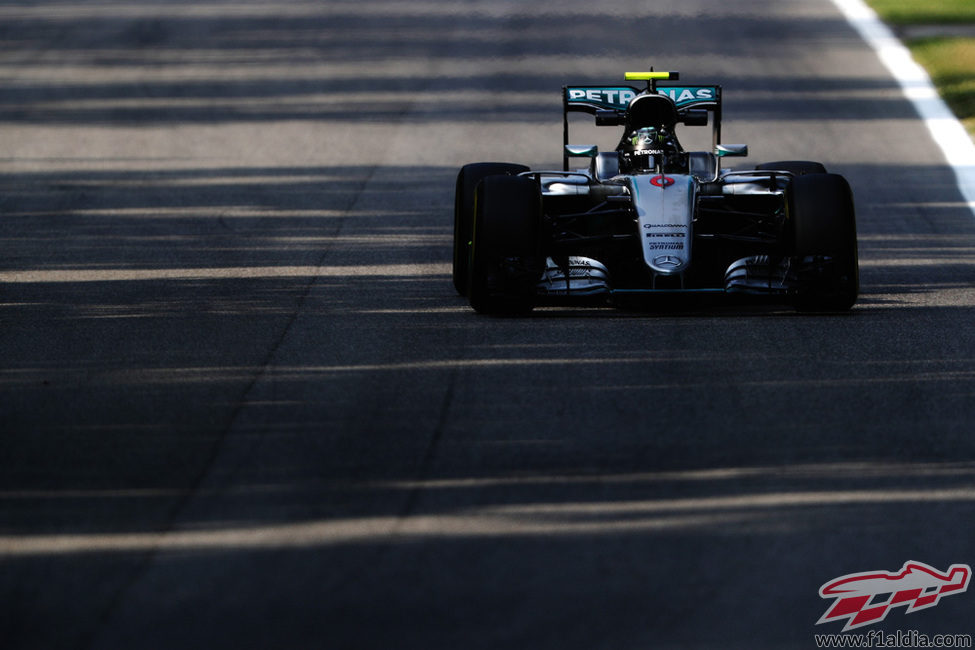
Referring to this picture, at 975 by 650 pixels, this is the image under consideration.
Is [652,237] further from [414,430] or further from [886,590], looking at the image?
[886,590]

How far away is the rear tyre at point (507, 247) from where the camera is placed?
9.12 metres

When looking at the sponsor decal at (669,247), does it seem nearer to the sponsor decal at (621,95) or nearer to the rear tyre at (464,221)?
the rear tyre at (464,221)

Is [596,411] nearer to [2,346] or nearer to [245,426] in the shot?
[245,426]

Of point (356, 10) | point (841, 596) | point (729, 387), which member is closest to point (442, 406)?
point (729, 387)

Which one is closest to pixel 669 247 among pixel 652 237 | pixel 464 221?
pixel 652 237

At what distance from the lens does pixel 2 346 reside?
9.04 meters

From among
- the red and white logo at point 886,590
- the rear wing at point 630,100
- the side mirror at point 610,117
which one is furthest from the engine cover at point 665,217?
the red and white logo at point 886,590

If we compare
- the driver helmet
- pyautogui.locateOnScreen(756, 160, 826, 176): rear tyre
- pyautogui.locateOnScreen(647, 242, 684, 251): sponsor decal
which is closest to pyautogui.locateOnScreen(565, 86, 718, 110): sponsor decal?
the driver helmet

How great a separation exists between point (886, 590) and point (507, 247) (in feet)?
13.6

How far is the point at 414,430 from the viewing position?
7.22m

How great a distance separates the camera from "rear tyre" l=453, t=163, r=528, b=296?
Answer: 1011cm

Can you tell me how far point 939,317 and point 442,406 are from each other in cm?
369

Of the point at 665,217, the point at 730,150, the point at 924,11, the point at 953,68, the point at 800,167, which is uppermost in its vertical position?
the point at 924,11

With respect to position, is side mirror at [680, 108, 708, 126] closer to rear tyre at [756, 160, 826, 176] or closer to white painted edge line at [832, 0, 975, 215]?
rear tyre at [756, 160, 826, 176]
